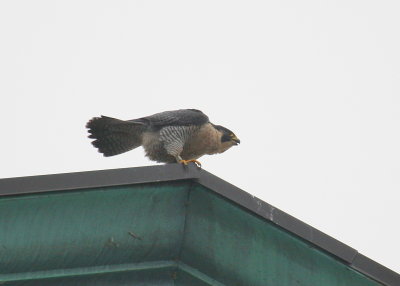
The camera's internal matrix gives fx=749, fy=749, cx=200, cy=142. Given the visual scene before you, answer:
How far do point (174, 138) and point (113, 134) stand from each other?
63cm

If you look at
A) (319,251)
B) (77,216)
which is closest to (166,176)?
(77,216)

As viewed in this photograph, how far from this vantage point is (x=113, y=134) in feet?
24.1

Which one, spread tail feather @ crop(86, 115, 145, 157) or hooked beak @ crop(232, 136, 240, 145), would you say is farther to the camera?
hooked beak @ crop(232, 136, 240, 145)

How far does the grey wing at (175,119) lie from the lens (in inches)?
288

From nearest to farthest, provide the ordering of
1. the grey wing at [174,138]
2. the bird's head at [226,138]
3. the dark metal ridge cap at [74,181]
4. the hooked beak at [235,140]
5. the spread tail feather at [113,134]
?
the dark metal ridge cap at [74,181] < the grey wing at [174,138] < the spread tail feather at [113,134] < the bird's head at [226,138] < the hooked beak at [235,140]

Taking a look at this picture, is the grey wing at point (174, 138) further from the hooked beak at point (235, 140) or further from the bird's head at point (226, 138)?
the hooked beak at point (235, 140)

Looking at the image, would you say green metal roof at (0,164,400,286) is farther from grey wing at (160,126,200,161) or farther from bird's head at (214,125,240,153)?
bird's head at (214,125,240,153)

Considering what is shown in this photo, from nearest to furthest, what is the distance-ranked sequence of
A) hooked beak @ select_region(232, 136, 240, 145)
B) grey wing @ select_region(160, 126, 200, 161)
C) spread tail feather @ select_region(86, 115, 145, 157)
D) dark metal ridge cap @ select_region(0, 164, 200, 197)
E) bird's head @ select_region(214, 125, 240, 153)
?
dark metal ridge cap @ select_region(0, 164, 200, 197), grey wing @ select_region(160, 126, 200, 161), spread tail feather @ select_region(86, 115, 145, 157), bird's head @ select_region(214, 125, 240, 153), hooked beak @ select_region(232, 136, 240, 145)

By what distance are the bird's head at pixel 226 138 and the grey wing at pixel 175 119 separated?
574 millimetres

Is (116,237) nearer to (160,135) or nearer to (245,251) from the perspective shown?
(245,251)

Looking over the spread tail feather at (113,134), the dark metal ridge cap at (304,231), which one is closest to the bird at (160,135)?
the spread tail feather at (113,134)

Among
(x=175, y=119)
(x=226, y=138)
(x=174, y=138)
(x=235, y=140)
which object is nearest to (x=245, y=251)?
(x=174, y=138)

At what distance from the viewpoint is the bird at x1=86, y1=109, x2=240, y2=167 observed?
7203mm

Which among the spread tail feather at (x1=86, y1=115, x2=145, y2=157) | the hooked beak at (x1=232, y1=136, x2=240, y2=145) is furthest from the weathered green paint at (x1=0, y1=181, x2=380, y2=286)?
the hooked beak at (x1=232, y1=136, x2=240, y2=145)
